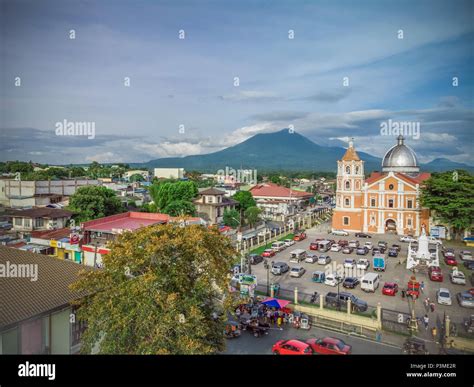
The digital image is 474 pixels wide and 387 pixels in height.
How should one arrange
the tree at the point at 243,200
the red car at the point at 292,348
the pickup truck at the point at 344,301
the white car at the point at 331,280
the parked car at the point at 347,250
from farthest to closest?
the tree at the point at 243,200 < the parked car at the point at 347,250 < the white car at the point at 331,280 < the pickup truck at the point at 344,301 < the red car at the point at 292,348

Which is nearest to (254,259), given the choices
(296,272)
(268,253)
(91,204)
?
(268,253)

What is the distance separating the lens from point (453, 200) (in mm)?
20688

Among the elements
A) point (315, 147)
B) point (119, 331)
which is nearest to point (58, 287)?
point (119, 331)

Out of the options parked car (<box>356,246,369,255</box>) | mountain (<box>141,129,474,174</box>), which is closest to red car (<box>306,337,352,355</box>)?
parked car (<box>356,246,369,255</box>)

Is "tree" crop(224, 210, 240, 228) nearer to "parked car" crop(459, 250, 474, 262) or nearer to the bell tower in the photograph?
the bell tower

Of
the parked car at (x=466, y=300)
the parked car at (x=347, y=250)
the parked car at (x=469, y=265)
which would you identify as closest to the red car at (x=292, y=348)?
the parked car at (x=466, y=300)

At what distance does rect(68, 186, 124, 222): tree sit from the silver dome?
68.9ft

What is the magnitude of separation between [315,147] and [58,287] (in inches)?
3686

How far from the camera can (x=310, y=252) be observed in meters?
18.5

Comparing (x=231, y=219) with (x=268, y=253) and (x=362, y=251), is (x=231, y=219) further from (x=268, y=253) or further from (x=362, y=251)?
(x=362, y=251)

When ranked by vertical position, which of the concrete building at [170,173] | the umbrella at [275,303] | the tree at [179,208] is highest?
the concrete building at [170,173]

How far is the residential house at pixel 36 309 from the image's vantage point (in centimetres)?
561

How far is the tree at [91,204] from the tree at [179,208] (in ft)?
11.2

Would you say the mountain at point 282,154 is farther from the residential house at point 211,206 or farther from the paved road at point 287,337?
the paved road at point 287,337
